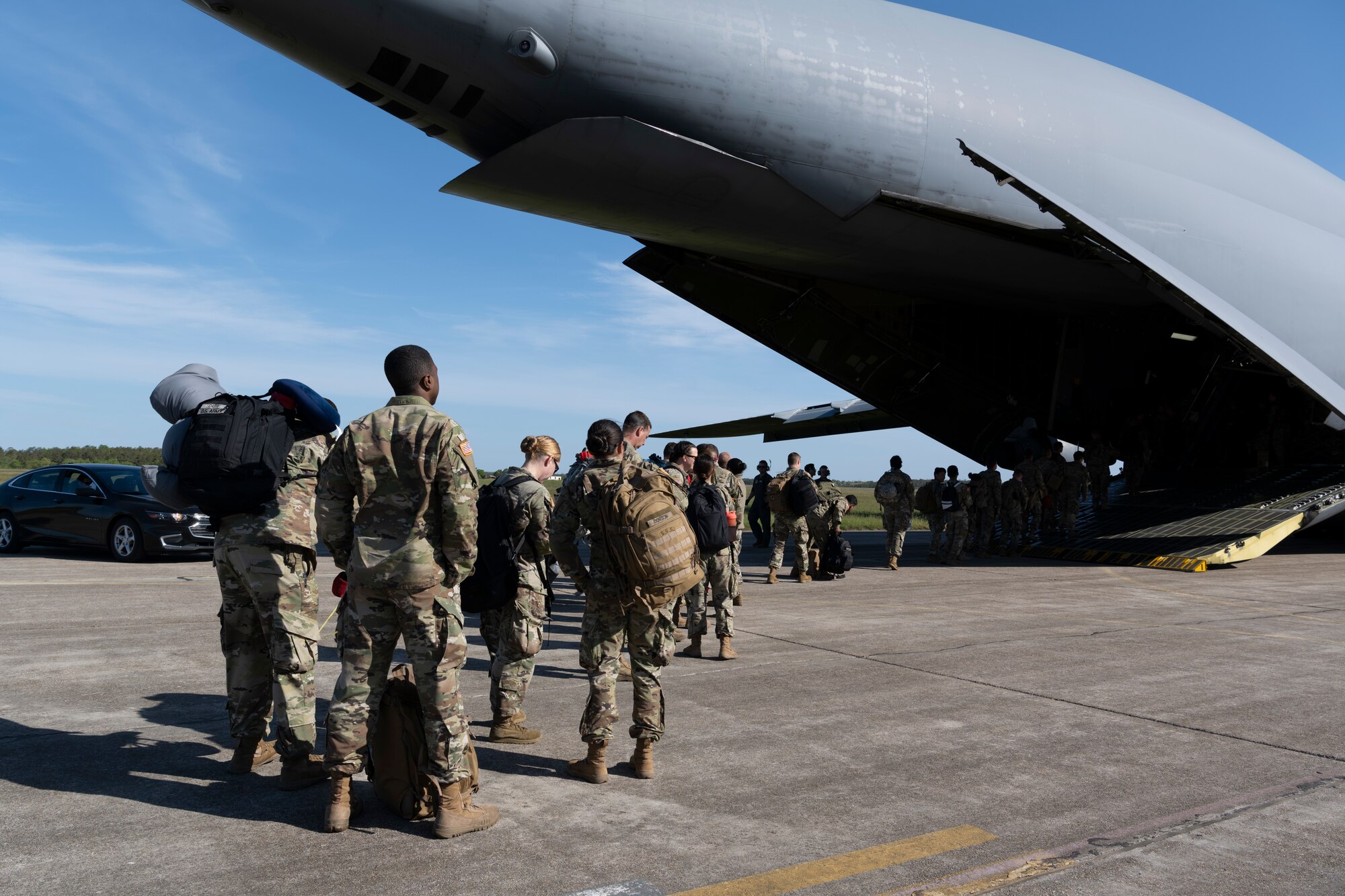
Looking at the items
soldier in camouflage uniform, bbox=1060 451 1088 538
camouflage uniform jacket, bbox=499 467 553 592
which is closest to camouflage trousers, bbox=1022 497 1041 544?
soldier in camouflage uniform, bbox=1060 451 1088 538

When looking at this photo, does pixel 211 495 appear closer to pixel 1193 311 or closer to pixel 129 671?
pixel 129 671

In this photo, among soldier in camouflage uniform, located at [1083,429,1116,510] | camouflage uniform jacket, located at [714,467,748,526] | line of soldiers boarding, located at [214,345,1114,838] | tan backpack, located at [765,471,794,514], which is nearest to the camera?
line of soldiers boarding, located at [214,345,1114,838]

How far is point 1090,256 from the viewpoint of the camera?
15148mm

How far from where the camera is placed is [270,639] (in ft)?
14.8

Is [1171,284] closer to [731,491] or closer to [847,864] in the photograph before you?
[731,491]

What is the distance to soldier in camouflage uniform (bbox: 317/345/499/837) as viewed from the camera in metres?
3.92

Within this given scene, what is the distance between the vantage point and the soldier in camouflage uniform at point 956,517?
16.5 meters

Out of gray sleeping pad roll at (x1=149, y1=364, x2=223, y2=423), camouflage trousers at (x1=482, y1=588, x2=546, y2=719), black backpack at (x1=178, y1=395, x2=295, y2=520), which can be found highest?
gray sleeping pad roll at (x1=149, y1=364, x2=223, y2=423)

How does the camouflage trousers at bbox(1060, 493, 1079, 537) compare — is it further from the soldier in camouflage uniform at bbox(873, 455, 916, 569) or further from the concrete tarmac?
the concrete tarmac

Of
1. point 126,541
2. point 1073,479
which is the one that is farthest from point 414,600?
point 1073,479

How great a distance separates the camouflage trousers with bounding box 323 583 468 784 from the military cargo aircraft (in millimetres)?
8186

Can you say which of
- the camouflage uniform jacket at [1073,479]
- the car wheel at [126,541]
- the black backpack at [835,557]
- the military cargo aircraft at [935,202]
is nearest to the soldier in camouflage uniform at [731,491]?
the black backpack at [835,557]

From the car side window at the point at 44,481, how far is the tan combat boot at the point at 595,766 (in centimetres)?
1333

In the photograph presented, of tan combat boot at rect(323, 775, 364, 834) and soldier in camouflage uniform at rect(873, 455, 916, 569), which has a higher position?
soldier in camouflage uniform at rect(873, 455, 916, 569)
